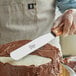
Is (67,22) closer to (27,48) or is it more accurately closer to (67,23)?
(67,23)

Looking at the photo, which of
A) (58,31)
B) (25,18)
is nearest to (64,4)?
(25,18)

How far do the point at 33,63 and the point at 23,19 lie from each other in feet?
1.25

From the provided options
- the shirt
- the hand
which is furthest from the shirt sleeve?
the hand

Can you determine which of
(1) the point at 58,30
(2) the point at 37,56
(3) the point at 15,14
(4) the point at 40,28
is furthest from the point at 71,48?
(2) the point at 37,56

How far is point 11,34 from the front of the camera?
1043mm

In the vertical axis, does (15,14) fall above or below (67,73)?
above

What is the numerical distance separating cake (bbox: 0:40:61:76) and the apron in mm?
276

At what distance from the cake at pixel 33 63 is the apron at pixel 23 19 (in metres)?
0.28

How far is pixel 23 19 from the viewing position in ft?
3.42

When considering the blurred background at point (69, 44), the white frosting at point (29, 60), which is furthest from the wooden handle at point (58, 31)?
the blurred background at point (69, 44)

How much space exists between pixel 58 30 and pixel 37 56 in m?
0.14

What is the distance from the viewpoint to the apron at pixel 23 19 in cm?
102

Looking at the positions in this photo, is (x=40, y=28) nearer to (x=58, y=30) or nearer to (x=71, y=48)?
(x=58, y=30)

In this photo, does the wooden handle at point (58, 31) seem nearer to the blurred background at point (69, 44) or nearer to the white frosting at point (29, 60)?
the white frosting at point (29, 60)
